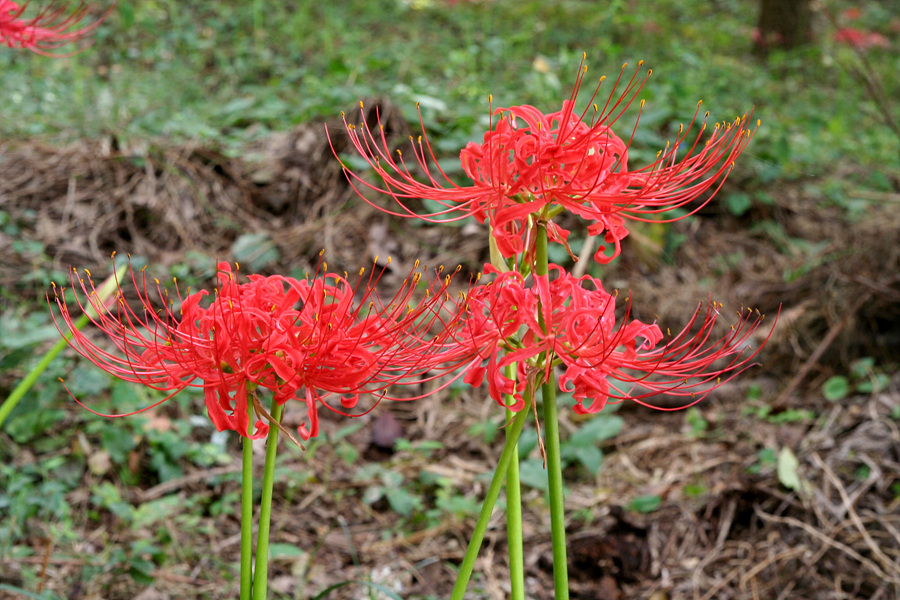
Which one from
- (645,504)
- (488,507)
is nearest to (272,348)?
(488,507)

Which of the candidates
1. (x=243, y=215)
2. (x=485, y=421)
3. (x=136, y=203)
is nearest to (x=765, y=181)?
(x=485, y=421)

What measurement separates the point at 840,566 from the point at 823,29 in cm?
966

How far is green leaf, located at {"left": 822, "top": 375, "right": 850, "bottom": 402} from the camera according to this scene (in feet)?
9.32

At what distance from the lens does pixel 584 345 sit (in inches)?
44.9

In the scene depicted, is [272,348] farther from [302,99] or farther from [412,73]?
[412,73]

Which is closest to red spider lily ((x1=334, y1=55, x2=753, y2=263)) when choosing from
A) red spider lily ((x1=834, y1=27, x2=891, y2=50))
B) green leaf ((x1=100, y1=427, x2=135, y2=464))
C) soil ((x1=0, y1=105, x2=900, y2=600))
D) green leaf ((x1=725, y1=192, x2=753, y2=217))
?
soil ((x1=0, y1=105, x2=900, y2=600))

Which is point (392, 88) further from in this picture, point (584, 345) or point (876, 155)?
point (584, 345)

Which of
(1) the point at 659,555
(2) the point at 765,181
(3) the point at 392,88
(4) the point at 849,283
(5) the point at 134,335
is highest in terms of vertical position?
(3) the point at 392,88

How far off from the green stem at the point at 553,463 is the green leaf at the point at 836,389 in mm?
2088

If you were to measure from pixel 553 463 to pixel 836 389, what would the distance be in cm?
217

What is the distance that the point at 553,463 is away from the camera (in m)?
1.14

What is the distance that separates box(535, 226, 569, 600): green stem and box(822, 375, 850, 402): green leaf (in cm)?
209

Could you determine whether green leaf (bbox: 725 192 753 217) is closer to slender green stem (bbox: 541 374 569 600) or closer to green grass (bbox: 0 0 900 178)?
green grass (bbox: 0 0 900 178)

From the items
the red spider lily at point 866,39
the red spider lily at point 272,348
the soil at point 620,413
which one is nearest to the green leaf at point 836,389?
the soil at point 620,413
